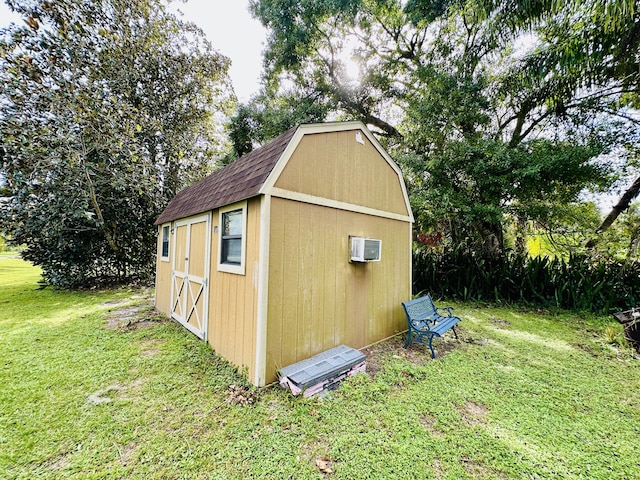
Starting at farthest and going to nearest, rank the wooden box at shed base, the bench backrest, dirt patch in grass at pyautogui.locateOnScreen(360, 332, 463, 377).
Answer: the bench backrest < dirt patch in grass at pyautogui.locateOnScreen(360, 332, 463, 377) < the wooden box at shed base

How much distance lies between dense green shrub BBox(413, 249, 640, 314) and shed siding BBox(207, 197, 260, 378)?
680 centimetres

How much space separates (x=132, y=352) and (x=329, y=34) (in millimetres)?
11403

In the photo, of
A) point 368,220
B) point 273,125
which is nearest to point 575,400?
point 368,220

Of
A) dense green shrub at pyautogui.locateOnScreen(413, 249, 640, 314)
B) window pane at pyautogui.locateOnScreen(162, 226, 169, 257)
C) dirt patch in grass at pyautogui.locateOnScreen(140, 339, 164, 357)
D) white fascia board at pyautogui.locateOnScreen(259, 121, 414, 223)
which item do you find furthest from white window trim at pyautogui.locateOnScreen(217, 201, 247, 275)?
dense green shrub at pyautogui.locateOnScreen(413, 249, 640, 314)

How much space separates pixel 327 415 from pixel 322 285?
1511 mm

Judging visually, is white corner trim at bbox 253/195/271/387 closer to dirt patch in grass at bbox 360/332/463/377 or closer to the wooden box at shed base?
the wooden box at shed base

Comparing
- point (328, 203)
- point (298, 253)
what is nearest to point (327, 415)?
point (298, 253)

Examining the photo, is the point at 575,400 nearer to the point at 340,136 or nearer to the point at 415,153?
the point at 340,136

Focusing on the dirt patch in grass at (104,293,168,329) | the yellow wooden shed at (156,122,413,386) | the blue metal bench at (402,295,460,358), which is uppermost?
the yellow wooden shed at (156,122,413,386)

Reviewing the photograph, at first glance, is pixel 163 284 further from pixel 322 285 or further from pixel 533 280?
pixel 533 280

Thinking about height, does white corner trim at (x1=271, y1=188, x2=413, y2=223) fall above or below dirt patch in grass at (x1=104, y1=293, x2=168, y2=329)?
above

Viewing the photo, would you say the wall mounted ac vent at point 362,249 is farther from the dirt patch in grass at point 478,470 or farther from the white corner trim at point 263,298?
the dirt patch in grass at point 478,470

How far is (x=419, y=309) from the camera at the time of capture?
15.1 ft

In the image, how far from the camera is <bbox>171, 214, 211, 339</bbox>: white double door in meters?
4.32
